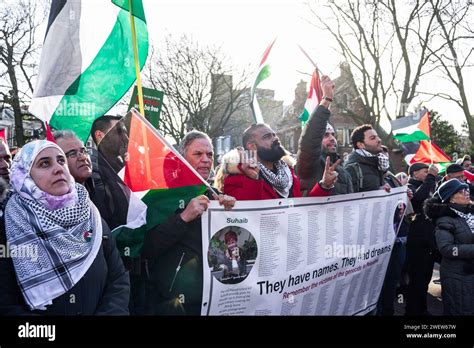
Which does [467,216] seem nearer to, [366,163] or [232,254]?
[366,163]

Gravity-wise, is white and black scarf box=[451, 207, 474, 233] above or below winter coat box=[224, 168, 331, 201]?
below

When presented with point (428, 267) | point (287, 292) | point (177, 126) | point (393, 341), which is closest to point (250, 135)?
point (287, 292)

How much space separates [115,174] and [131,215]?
40cm

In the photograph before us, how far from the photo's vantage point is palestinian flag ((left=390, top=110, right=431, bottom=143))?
6.81m

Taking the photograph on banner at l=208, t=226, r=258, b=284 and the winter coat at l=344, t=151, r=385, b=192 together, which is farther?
the winter coat at l=344, t=151, r=385, b=192

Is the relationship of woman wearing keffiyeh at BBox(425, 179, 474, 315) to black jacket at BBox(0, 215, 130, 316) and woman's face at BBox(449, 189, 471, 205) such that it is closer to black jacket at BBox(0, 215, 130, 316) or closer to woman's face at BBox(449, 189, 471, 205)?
woman's face at BBox(449, 189, 471, 205)

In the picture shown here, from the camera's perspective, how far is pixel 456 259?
400 cm

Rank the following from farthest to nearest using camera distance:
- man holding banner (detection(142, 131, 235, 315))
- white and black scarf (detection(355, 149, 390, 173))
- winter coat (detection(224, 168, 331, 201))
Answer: white and black scarf (detection(355, 149, 390, 173))
winter coat (detection(224, 168, 331, 201))
man holding banner (detection(142, 131, 235, 315))

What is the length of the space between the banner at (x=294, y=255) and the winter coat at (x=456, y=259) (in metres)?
0.72

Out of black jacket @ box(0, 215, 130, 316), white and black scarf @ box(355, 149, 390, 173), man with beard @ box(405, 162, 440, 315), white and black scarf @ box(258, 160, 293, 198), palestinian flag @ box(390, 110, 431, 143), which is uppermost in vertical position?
palestinian flag @ box(390, 110, 431, 143)

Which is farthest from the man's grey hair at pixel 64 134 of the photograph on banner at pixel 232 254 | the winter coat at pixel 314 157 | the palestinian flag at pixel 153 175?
the winter coat at pixel 314 157

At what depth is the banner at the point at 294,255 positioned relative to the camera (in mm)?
2766

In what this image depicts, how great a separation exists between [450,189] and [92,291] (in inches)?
127

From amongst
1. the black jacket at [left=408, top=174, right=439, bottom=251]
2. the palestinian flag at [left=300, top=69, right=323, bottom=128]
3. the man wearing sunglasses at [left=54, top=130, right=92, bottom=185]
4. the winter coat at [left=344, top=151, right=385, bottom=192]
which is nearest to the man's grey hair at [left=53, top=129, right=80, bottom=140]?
the man wearing sunglasses at [left=54, top=130, right=92, bottom=185]
